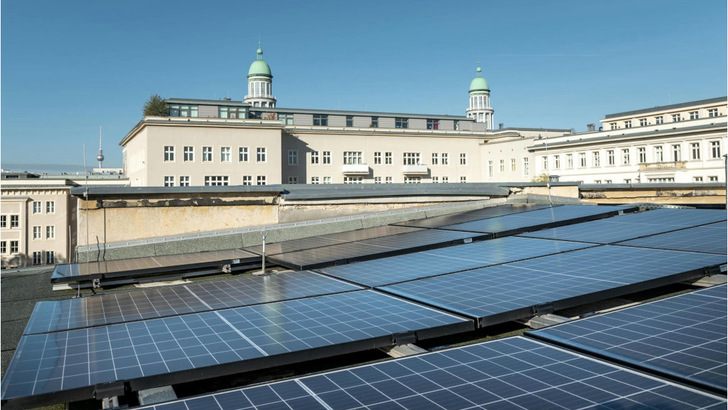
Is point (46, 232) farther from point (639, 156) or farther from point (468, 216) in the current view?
point (639, 156)

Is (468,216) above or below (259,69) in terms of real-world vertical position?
below

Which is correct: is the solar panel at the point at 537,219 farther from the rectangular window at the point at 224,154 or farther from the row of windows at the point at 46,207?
the row of windows at the point at 46,207

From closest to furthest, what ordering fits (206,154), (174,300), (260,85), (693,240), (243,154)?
(174,300), (693,240), (206,154), (243,154), (260,85)

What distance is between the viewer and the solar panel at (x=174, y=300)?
7379mm

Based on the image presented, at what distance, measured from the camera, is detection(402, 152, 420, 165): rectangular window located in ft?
264

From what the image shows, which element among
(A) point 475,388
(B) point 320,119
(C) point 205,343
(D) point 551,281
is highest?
(B) point 320,119

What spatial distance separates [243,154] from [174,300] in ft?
203

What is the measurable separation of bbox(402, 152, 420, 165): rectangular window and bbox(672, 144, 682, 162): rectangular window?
32694mm

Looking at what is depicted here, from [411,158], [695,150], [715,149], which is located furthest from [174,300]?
[411,158]

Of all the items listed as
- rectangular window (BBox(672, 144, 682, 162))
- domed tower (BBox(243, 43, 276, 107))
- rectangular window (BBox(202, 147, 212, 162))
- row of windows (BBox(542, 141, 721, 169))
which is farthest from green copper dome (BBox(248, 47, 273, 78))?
rectangular window (BBox(672, 144, 682, 162))

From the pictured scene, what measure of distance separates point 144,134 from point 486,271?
2506 inches

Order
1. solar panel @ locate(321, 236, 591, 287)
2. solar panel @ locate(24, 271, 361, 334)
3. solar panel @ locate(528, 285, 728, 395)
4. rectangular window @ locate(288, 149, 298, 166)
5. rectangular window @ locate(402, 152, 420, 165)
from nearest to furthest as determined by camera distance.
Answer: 1. solar panel @ locate(528, 285, 728, 395)
2. solar panel @ locate(24, 271, 361, 334)
3. solar panel @ locate(321, 236, 591, 287)
4. rectangular window @ locate(288, 149, 298, 166)
5. rectangular window @ locate(402, 152, 420, 165)

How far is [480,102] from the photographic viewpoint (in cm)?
14500

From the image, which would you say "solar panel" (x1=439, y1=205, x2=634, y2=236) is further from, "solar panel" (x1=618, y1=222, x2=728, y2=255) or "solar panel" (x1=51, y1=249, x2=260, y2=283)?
"solar panel" (x1=51, y1=249, x2=260, y2=283)
